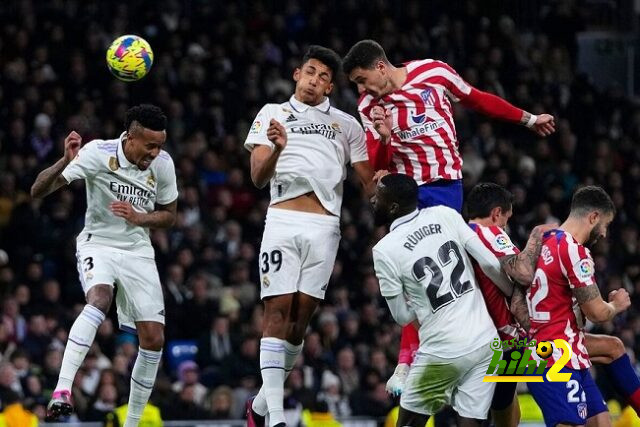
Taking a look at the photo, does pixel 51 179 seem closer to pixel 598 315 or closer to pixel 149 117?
pixel 149 117

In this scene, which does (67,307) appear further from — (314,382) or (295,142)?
(295,142)

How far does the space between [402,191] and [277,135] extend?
42.3 inches

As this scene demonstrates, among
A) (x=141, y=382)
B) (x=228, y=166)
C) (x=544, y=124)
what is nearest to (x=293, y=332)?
(x=141, y=382)

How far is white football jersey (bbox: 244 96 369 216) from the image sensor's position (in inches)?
396

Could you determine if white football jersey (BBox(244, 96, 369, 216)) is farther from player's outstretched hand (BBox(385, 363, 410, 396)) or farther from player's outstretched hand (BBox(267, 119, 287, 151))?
player's outstretched hand (BBox(385, 363, 410, 396))

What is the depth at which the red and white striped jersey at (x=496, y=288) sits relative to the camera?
30.3 feet

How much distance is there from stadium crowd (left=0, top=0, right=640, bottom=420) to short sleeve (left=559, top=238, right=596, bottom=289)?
21.2 feet

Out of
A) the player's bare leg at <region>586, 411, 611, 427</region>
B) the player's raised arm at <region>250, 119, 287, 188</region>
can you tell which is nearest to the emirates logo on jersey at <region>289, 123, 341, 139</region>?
the player's raised arm at <region>250, 119, 287, 188</region>

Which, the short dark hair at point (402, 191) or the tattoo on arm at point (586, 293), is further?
the tattoo on arm at point (586, 293)

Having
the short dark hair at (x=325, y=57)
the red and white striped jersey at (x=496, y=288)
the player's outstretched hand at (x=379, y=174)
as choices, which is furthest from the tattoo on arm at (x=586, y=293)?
the short dark hair at (x=325, y=57)

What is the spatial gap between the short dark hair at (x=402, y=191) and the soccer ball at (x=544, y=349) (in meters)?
1.36

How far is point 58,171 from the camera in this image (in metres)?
10.2

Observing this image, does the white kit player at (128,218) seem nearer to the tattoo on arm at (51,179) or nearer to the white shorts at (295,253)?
the tattoo on arm at (51,179)

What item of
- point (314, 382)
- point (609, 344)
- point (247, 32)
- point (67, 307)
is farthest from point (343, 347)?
Result: point (609, 344)
